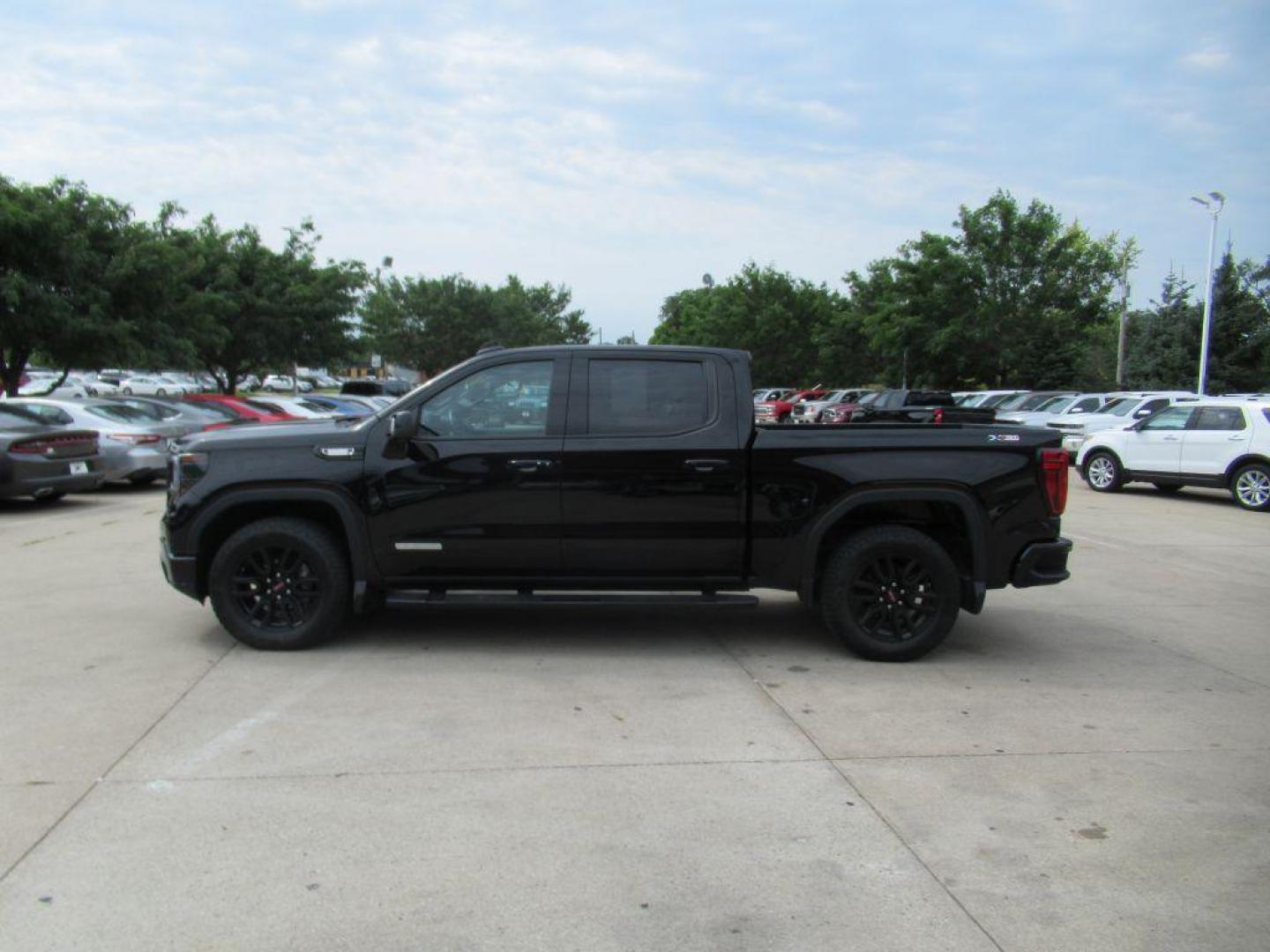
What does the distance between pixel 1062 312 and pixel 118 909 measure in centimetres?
3772

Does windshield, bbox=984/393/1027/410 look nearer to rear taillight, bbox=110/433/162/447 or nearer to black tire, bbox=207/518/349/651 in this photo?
rear taillight, bbox=110/433/162/447

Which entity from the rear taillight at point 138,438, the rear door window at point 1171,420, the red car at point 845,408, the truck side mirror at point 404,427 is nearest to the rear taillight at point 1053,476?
the truck side mirror at point 404,427

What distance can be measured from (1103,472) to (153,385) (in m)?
51.0

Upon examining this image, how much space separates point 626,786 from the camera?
14.2 ft

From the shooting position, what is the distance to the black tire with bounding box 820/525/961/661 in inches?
244

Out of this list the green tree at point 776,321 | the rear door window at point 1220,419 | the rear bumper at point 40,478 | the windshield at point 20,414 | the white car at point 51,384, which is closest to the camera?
the rear bumper at point 40,478

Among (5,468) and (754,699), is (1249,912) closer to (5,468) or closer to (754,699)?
(754,699)

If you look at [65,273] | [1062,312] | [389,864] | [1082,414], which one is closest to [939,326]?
[1062,312]

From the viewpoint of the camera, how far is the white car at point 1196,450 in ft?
49.1

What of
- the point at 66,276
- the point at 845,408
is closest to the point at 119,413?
the point at 66,276

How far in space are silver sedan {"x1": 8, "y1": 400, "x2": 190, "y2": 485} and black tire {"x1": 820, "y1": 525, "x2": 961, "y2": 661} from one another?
13.0 metres

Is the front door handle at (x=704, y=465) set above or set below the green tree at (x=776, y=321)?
below

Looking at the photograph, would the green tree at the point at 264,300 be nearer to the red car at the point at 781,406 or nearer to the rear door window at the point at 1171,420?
the red car at the point at 781,406

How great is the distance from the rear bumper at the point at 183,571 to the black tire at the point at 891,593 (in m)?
3.91
